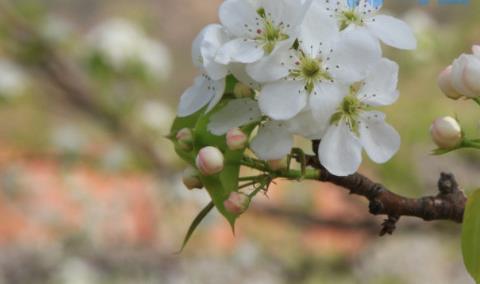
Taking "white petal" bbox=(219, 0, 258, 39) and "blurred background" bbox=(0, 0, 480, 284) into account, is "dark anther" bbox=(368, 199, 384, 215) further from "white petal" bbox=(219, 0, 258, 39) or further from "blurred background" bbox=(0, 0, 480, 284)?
"blurred background" bbox=(0, 0, 480, 284)

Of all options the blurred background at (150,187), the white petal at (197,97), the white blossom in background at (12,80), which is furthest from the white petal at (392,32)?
the white blossom in background at (12,80)

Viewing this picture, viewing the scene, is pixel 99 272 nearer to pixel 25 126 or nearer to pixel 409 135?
pixel 25 126

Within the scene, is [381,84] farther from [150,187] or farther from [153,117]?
[150,187]

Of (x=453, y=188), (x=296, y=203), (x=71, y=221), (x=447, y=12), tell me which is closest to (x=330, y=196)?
(x=296, y=203)

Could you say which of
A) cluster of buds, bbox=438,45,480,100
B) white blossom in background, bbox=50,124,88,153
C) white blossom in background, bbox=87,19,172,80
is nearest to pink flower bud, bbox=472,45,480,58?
cluster of buds, bbox=438,45,480,100

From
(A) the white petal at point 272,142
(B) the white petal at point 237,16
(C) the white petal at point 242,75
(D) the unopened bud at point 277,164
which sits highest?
(B) the white petal at point 237,16

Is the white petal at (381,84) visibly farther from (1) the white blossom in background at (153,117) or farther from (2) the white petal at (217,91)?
(1) the white blossom in background at (153,117)

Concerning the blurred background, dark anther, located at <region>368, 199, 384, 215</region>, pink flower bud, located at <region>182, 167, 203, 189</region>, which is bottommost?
the blurred background
